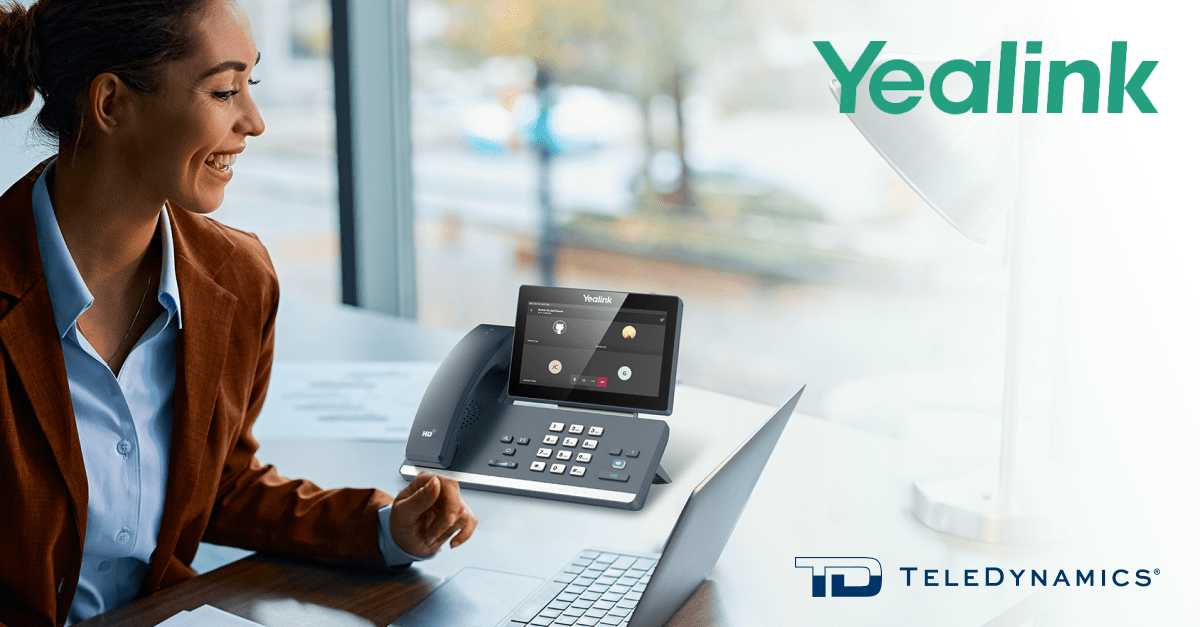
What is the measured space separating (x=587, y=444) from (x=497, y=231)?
507 cm

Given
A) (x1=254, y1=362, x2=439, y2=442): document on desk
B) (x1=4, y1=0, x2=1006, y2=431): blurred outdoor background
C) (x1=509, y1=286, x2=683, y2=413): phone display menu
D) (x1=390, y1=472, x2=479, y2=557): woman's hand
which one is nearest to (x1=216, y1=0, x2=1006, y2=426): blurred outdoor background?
(x1=4, y1=0, x2=1006, y2=431): blurred outdoor background

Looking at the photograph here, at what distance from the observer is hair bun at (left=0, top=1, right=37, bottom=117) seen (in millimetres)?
949

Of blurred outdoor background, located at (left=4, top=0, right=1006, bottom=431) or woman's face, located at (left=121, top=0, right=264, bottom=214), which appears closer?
woman's face, located at (left=121, top=0, right=264, bottom=214)

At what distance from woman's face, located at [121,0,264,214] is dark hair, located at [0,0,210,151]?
0.05ft

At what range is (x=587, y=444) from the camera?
47.2 inches

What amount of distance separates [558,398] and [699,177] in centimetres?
427

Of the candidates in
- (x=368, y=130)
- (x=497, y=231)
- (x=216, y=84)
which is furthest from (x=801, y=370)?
(x=216, y=84)

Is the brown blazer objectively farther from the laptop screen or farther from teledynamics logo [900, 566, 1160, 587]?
teledynamics logo [900, 566, 1160, 587]

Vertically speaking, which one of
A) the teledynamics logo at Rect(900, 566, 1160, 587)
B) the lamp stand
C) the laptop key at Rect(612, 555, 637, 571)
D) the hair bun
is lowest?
the teledynamics logo at Rect(900, 566, 1160, 587)

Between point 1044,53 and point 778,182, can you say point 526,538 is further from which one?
point 778,182

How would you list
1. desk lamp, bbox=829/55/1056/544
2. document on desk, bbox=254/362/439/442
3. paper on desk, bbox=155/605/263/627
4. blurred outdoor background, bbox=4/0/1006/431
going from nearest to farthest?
paper on desk, bbox=155/605/263/627, desk lamp, bbox=829/55/1056/544, document on desk, bbox=254/362/439/442, blurred outdoor background, bbox=4/0/1006/431

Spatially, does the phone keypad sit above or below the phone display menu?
below

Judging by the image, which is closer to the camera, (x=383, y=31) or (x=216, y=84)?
(x=216, y=84)

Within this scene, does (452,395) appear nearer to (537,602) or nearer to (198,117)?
(537,602)
